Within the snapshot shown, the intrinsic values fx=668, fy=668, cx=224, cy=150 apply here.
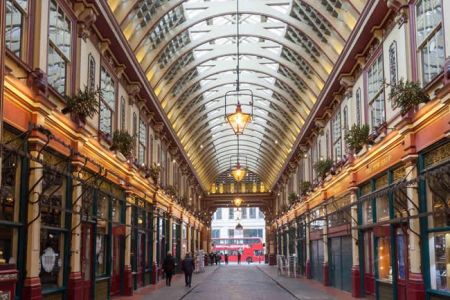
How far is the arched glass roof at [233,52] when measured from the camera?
22.6 metres

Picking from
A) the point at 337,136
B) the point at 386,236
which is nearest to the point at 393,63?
the point at 386,236

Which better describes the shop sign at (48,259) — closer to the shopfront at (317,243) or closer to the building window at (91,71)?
Answer: the building window at (91,71)

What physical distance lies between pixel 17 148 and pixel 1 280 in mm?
3822

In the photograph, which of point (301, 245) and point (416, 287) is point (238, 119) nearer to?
point (416, 287)

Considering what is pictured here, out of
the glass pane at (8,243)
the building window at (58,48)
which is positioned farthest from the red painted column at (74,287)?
the building window at (58,48)

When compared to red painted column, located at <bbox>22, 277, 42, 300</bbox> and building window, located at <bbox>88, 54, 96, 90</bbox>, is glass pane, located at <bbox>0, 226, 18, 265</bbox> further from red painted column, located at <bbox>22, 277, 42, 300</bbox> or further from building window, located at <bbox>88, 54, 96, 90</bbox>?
building window, located at <bbox>88, 54, 96, 90</bbox>

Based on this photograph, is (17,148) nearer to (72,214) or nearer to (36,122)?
(36,122)

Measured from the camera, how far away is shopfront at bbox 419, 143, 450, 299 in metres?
12.6

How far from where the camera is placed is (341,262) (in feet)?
81.6

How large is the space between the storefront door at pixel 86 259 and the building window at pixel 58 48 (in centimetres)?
412

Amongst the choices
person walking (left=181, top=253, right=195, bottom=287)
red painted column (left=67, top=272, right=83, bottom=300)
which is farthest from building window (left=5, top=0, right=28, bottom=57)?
person walking (left=181, top=253, right=195, bottom=287)

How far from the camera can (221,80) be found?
35844 millimetres

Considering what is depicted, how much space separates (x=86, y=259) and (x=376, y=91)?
936 cm

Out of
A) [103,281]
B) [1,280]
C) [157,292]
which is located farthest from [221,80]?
[1,280]
